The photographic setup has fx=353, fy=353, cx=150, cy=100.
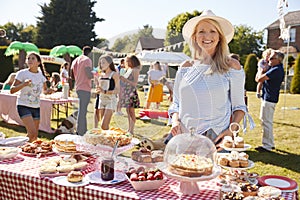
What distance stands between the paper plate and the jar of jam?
77 cm

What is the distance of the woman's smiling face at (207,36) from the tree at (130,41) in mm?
278

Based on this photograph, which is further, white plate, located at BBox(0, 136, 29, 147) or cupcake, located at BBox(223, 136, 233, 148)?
white plate, located at BBox(0, 136, 29, 147)

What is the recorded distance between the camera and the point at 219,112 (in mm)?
1946

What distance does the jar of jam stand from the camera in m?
1.80

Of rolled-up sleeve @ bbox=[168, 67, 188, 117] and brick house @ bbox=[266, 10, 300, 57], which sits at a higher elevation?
brick house @ bbox=[266, 10, 300, 57]

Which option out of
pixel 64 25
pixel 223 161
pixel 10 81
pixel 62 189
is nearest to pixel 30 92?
pixel 62 189

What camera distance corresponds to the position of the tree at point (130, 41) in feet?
6.49

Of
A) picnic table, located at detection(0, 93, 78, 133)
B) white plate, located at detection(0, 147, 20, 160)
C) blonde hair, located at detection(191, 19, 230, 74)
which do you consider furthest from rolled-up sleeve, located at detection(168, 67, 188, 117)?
picnic table, located at detection(0, 93, 78, 133)

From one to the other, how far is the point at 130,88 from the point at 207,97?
42 cm

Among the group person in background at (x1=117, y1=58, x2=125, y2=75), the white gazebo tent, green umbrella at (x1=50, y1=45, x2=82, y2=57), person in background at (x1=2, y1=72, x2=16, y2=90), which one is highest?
green umbrella at (x1=50, y1=45, x2=82, y2=57)

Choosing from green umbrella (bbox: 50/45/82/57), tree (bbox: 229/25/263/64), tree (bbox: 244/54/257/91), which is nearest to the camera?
green umbrella (bbox: 50/45/82/57)

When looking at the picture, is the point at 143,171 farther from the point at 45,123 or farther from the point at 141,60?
the point at 45,123

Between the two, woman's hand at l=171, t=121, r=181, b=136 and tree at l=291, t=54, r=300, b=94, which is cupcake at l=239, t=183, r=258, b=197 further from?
tree at l=291, t=54, r=300, b=94

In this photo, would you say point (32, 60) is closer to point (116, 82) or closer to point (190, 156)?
point (116, 82)
